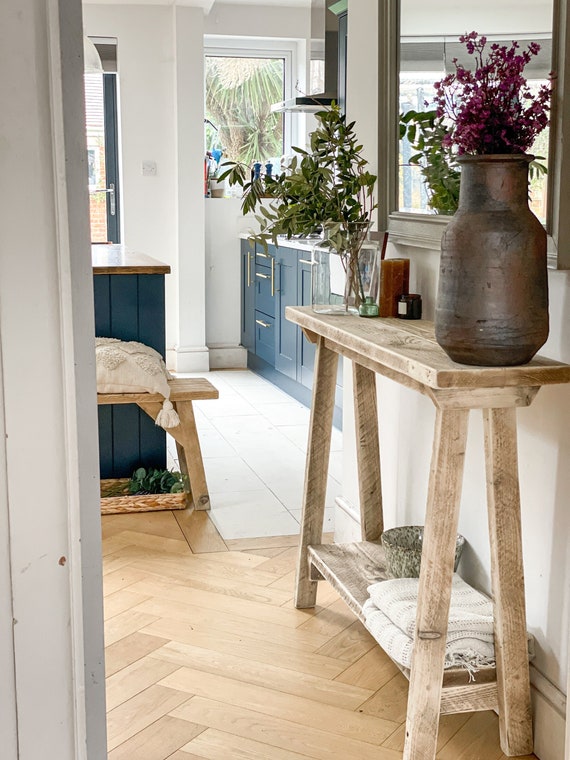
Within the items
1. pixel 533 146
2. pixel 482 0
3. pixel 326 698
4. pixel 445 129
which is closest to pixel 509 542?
pixel 326 698

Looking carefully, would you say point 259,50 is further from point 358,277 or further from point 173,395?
point 358,277

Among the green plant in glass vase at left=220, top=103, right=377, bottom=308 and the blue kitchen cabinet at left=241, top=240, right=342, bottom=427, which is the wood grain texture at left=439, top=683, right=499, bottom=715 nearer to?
the green plant in glass vase at left=220, top=103, right=377, bottom=308

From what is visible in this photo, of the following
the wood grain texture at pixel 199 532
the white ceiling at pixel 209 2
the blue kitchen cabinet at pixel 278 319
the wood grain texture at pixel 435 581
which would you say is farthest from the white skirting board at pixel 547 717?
the white ceiling at pixel 209 2

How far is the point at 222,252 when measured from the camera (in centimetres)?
654

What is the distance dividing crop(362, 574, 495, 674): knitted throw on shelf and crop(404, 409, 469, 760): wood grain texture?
0.08 m

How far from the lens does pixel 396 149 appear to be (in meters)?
2.47

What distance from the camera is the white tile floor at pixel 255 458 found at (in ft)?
11.3

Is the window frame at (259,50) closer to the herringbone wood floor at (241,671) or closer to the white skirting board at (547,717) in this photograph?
the herringbone wood floor at (241,671)

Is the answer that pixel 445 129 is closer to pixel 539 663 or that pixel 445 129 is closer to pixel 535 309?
pixel 535 309

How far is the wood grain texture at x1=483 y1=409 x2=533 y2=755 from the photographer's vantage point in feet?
5.85

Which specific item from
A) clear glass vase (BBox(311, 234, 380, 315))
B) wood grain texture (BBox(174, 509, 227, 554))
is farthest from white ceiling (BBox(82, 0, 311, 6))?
clear glass vase (BBox(311, 234, 380, 315))

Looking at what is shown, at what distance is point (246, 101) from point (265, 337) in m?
1.85

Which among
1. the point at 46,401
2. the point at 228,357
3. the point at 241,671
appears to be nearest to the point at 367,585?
the point at 241,671

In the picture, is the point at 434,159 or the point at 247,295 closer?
the point at 434,159
